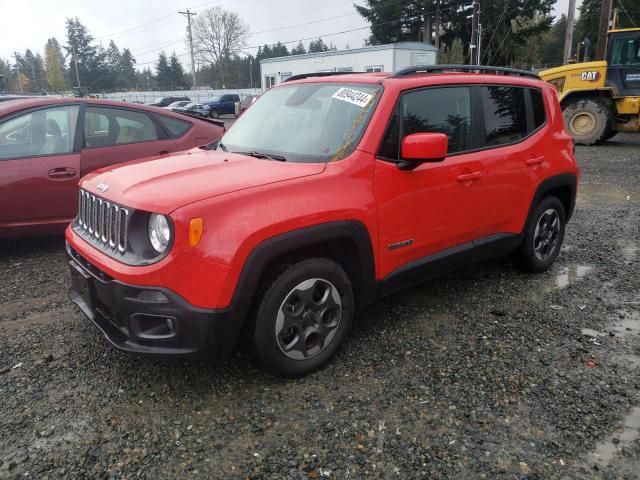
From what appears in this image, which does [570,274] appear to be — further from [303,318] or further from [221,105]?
[221,105]

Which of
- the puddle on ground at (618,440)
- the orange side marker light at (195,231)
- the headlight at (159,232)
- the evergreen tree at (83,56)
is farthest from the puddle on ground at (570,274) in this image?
the evergreen tree at (83,56)

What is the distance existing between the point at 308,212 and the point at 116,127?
141 inches

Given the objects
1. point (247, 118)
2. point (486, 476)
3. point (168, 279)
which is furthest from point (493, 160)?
point (168, 279)

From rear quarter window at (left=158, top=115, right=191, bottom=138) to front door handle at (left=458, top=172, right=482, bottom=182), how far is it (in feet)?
11.6

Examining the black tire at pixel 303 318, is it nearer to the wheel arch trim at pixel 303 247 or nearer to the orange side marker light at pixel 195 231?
the wheel arch trim at pixel 303 247

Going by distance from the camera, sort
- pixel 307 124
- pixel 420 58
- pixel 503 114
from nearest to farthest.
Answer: pixel 307 124
pixel 503 114
pixel 420 58

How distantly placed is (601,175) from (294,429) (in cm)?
943

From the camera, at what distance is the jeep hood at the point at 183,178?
2572mm

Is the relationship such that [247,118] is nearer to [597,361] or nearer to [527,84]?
[527,84]

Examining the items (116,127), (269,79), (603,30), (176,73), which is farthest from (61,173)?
(176,73)

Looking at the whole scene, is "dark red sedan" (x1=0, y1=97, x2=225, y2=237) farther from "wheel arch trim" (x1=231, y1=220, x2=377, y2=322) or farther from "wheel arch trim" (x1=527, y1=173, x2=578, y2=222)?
"wheel arch trim" (x1=527, y1=173, x2=578, y2=222)

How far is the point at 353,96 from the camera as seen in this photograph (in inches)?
132

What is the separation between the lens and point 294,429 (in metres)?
2.57

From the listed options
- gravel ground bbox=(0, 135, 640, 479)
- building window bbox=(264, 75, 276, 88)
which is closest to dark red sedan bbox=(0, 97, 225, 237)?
gravel ground bbox=(0, 135, 640, 479)
